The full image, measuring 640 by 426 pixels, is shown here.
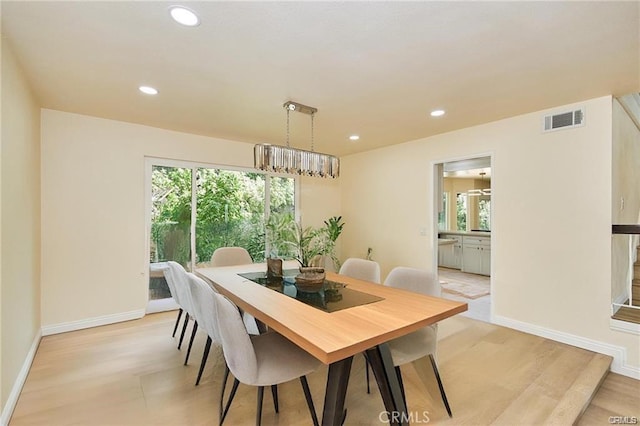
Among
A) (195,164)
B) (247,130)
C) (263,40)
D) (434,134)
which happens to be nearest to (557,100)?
(434,134)

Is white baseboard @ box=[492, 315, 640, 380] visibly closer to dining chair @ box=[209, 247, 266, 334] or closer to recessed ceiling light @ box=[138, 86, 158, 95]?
dining chair @ box=[209, 247, 266, 334]

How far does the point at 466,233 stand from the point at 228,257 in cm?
535

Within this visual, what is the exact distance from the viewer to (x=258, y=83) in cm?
255

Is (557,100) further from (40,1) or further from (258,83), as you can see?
(40,1)

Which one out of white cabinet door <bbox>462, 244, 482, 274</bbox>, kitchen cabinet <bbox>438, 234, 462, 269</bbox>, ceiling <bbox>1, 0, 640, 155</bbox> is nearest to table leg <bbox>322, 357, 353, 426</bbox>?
ceiling <bbox>1, 0, 640, 155</bbox>

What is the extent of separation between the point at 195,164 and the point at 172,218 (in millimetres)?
824

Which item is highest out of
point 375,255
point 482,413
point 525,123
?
point 525,123

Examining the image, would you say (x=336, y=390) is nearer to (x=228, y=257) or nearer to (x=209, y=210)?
(x=228, y=257)

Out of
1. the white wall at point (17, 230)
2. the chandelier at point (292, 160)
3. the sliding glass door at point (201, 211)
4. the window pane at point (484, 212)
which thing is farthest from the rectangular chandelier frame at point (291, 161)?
the window pane at point (484, 212)

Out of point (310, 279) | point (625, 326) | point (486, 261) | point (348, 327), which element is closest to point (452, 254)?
point (486, 261)

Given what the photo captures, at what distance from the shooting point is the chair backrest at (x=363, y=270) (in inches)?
107

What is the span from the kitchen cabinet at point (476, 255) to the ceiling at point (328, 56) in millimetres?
3712

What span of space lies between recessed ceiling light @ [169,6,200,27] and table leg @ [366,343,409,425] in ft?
6.94

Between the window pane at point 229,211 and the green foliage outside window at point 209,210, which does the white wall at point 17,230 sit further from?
the window pane at point 229,211
